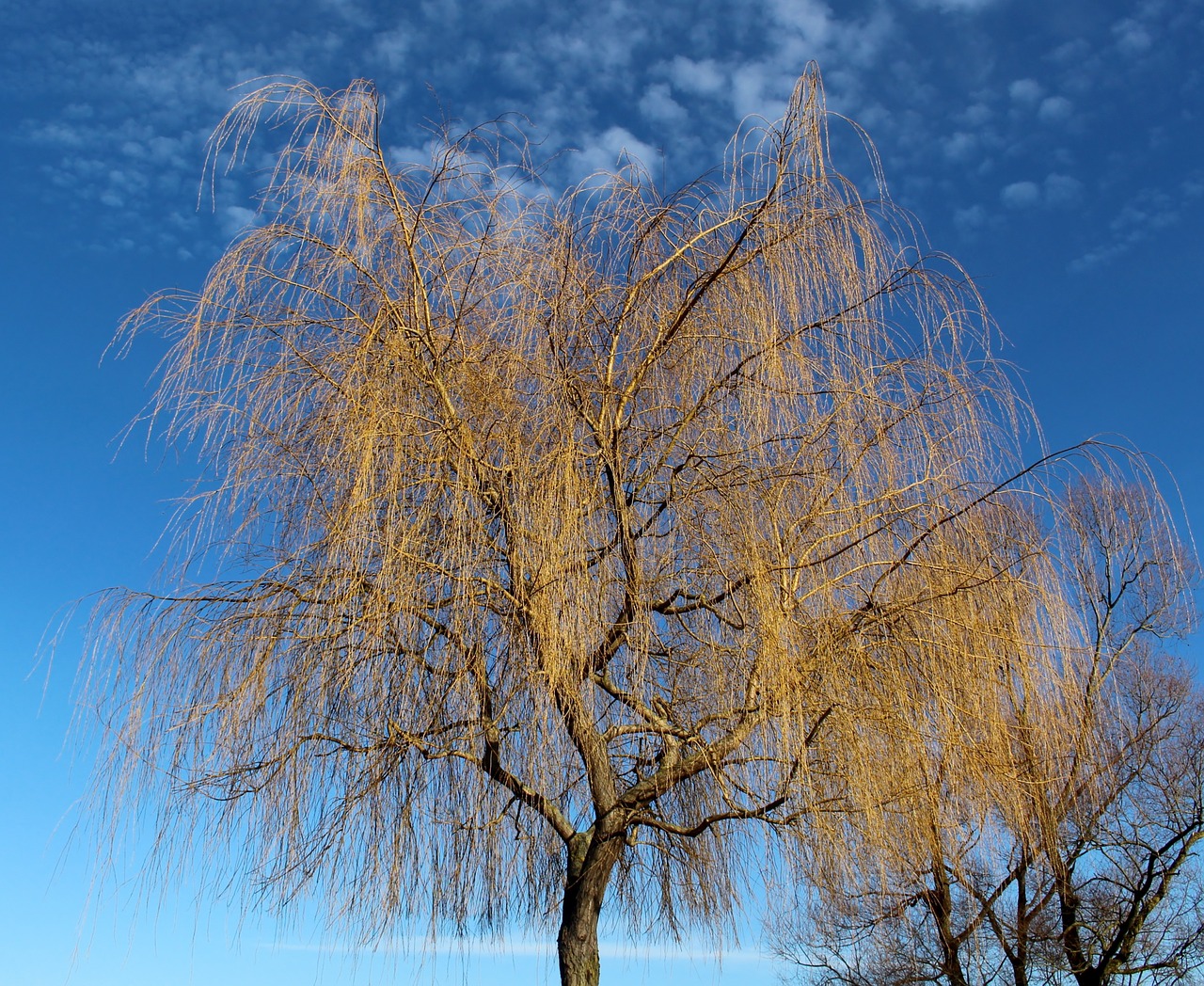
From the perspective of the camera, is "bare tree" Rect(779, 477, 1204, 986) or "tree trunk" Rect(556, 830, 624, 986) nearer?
"tree trunk" Rect(556, 830, 624, 986)

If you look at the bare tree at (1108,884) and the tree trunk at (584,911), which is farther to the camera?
the bare tree at (1108,884)

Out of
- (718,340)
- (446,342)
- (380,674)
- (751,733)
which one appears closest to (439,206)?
(446,342)

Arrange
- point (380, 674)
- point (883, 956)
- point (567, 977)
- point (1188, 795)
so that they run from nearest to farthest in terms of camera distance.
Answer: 1. point (380, 674)
2. point (567, 977)
3. point (1188, 795)
4. point (883, 956)

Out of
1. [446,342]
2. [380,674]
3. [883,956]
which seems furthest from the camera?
[883,956]

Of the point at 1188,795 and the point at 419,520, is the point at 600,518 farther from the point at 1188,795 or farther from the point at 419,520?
the point at 1188,795

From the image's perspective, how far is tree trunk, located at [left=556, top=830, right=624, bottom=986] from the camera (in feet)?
12.6

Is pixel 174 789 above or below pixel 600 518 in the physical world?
below

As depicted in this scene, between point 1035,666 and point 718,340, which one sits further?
point 718,340

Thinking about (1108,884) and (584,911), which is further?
(1108,884)

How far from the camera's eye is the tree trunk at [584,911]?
3.85 meters

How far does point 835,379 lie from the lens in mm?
3977

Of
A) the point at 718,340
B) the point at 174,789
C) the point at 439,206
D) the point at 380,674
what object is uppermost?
the point at 439,206

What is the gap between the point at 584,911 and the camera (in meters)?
3.93

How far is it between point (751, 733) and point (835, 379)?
4.78 ft
